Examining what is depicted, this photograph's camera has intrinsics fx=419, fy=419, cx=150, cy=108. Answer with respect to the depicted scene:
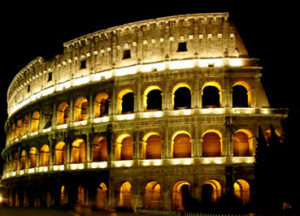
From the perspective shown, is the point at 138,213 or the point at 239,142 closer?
the point at 138,213

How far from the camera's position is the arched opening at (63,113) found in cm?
3727

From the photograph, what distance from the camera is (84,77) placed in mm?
35344

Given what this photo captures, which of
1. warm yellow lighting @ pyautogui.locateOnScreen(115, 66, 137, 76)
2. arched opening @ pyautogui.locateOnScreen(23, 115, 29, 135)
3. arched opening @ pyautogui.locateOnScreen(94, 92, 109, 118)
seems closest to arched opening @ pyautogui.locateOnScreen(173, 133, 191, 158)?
warm yellow lighting @ pyautogui.locateOnScreen(115, 66, 137, 76)

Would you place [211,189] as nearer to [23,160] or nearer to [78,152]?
[78,152]

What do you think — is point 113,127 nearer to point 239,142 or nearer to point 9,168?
point 239,142

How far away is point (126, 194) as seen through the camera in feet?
106

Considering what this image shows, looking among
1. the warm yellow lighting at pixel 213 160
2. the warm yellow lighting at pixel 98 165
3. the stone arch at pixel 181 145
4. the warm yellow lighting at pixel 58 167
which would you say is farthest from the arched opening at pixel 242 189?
the warm yellow lighting at pixel 58 167

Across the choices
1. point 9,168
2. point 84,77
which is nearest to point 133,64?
point 84,77

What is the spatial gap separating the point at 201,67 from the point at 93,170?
11476 millimetres

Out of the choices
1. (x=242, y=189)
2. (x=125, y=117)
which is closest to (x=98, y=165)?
(x=125, y=117)

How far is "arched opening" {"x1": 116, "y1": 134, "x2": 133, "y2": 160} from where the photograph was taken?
32.4m

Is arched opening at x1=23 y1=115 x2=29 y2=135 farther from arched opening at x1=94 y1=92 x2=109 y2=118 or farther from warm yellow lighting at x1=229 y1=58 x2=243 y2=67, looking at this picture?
warm yellow lighting at x1=229 y1=58 x2=243 y2=67

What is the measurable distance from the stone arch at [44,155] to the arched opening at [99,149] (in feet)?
21.8

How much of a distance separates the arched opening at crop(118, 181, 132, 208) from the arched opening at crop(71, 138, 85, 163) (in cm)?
511
